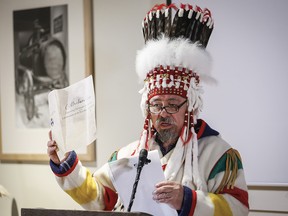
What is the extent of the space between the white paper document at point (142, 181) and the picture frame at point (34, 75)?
34.0 inches

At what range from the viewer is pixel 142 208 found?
4.91 feet

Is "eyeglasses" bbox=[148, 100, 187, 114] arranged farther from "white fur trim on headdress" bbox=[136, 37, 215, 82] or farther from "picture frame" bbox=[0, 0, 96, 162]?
"picture frame" bbox=[0, 0, 96, 162]

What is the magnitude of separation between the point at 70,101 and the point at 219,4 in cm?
99

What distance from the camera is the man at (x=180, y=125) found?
1614 millimetres

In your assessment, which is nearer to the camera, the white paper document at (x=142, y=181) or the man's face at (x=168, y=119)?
the white paper document at (x=142, y=181)

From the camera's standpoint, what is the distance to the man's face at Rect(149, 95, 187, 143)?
1.67 meters

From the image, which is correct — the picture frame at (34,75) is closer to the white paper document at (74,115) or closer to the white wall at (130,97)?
the white wall at (130,97)

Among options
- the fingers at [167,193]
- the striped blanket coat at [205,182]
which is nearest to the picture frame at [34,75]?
the striped blanket coat at [205,182]

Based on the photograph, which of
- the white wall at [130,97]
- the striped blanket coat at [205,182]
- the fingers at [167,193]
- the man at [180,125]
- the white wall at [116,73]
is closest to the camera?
the fingers at [167,193]

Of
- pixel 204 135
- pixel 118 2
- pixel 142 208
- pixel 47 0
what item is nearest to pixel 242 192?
pixel 204 135

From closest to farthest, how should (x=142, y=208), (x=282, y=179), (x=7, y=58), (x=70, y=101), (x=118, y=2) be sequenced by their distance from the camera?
(x=142, y=208) → (x=70, y=101) → (x=282, y=179) → (x=118, y=2) → (x=7, y=58)

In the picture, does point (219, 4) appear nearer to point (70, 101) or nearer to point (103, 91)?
point (103, 91)

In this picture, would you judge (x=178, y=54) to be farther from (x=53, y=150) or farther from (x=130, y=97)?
(x=130, y=97)

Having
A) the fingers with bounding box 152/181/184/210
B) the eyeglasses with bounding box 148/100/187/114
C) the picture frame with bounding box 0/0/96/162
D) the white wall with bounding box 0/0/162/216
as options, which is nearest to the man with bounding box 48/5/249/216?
the eyeglasses with bounding box 148/100/187/114
